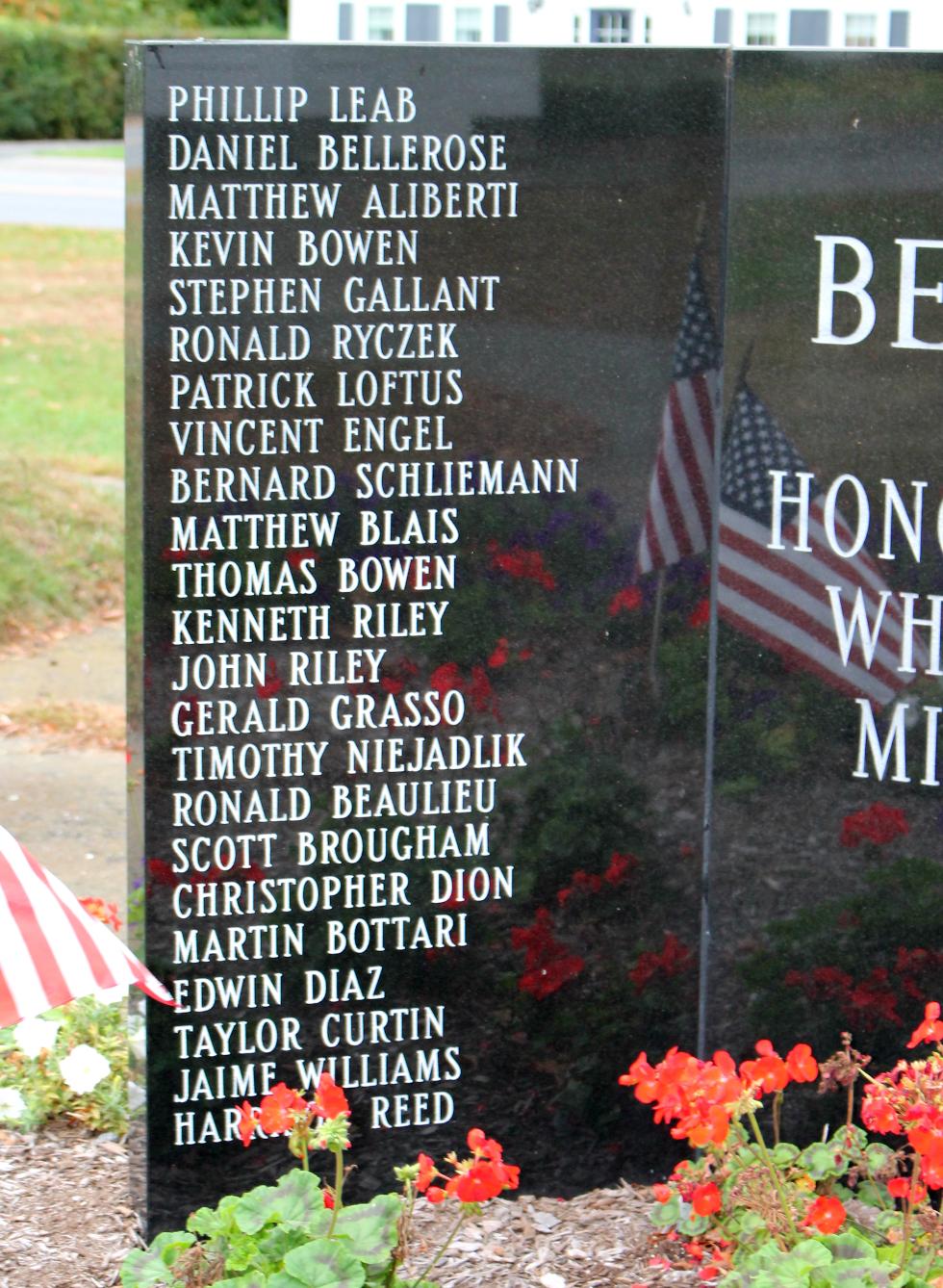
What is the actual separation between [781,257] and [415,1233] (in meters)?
1.96

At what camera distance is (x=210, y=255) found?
132 inches

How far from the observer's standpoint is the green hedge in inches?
1289

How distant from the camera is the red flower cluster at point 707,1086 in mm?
2906

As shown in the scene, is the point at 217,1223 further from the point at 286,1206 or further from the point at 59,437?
the point at 59,437

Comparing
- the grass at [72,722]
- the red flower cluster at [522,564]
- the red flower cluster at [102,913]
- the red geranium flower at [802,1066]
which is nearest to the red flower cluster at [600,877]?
the red flower cluster at [522,564]

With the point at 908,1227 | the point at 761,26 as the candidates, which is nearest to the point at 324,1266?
the point at 908,1227

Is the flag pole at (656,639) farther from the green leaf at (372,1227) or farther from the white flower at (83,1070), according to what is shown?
the white flower at (83,1070)

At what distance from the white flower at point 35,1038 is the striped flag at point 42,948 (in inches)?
48.8

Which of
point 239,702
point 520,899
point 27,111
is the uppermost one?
point 27,111

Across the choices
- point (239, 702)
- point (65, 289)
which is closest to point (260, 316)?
point (239, 702)

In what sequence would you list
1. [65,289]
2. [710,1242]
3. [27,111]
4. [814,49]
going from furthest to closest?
[27,111], [65,289], [814,49], [710,1242]

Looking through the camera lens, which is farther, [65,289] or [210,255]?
[65,289]

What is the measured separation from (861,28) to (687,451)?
8.02 meters

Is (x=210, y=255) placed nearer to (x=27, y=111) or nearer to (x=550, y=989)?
(x=550, y=989)
